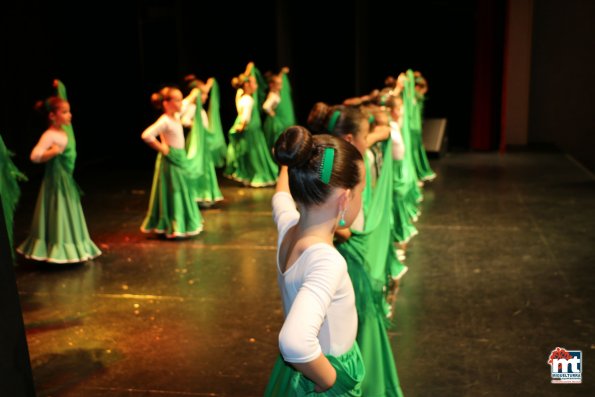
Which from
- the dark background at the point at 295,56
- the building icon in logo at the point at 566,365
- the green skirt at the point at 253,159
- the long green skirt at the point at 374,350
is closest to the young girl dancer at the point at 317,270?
the long green skirt at the point at 374,350

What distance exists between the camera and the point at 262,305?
14.4 ft

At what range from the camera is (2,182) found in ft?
10.9

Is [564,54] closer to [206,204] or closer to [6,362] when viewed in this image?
[206,204]

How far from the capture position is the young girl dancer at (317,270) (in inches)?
59.2

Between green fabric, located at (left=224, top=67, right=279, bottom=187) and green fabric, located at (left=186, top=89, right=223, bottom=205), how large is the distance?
853 millimetres

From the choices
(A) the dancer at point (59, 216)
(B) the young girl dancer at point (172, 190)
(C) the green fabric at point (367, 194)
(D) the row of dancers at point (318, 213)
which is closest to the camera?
(D) the row of dancers at point (318, 213)

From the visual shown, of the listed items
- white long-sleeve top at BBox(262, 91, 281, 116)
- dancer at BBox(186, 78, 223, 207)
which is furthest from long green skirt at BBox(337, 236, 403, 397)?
white long-sleeve top at BBox(262, 91, 281, 116)

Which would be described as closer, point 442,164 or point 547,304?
point 547,304

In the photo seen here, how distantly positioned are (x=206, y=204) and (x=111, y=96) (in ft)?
15.7

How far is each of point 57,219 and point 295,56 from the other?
8.19 meters

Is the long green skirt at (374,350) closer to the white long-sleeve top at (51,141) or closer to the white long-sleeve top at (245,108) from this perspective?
the white long-sleeve top at (51,141)

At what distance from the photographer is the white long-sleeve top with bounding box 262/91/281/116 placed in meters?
8.38

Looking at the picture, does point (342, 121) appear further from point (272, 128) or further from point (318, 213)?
point (272, 128)

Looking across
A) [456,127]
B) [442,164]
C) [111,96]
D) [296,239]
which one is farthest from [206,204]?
[456,127]
